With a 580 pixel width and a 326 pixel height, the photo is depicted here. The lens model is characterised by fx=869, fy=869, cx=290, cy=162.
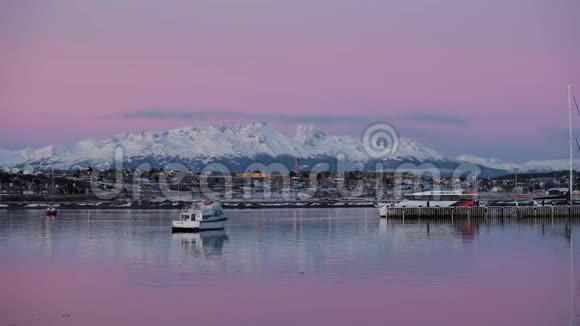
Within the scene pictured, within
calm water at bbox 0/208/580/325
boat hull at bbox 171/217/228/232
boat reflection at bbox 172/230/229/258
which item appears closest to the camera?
calm water at bbox 0/208/580/325

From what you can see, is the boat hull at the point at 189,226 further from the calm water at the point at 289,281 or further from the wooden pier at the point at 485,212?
the wooden pier at the point at 485,212

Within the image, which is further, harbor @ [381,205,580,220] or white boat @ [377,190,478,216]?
white boat @ [377,190,478,216]

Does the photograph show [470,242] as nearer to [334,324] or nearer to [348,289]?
[348,289]

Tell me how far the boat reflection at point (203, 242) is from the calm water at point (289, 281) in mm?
188

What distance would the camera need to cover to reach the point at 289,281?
129 feet

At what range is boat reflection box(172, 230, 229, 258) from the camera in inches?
2207

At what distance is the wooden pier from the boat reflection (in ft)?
111

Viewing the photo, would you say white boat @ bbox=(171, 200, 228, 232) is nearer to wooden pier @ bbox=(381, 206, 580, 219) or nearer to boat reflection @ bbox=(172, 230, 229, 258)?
boat reflection @ bbox=(172, 230, 229, 258)

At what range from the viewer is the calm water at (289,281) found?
30500 millimetres

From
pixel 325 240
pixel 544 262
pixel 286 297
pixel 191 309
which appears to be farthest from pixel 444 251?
pixel 191 309

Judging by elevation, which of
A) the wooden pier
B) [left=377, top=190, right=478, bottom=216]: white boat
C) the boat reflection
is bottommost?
the boat reflection

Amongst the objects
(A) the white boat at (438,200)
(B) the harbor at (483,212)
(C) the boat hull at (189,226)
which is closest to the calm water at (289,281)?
(C) the boat hull at (189,226)

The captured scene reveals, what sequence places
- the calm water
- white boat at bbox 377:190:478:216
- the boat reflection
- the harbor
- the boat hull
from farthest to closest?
white boat at bbox 377:190:478:216 < the harbor < the boat hull < the boat reflection < the calm water

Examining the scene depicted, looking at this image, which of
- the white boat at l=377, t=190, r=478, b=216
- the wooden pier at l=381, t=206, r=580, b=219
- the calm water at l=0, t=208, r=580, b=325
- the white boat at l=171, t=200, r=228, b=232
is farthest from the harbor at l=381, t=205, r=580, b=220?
the calm water at l=0, t=208, r=580, b=325
